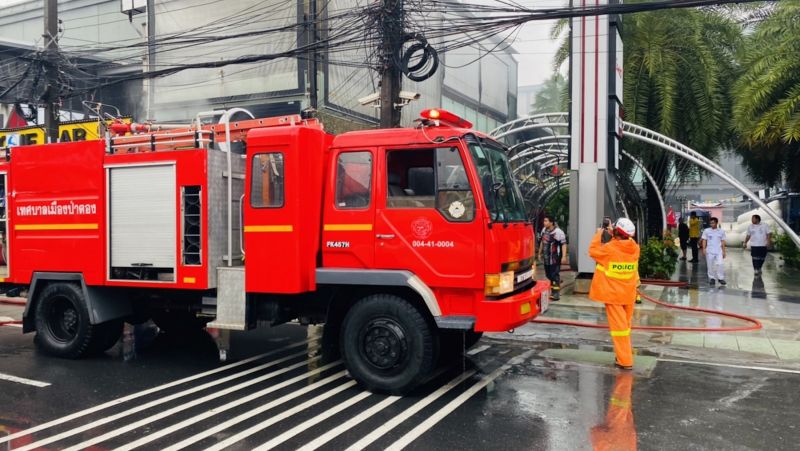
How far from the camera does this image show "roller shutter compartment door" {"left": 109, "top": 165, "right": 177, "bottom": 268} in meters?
6.52

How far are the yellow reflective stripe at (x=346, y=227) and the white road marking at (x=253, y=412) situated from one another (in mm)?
1584

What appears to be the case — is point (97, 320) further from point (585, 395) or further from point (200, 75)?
point (200, 75)

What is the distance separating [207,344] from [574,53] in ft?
32.1

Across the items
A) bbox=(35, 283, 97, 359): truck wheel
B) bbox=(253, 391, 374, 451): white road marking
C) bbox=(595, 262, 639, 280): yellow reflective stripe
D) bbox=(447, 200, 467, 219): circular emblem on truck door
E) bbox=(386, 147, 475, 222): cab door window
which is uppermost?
bbox=(386, 147, 475, 222): cab door window

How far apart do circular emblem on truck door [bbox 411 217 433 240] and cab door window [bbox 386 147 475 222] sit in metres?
0.14

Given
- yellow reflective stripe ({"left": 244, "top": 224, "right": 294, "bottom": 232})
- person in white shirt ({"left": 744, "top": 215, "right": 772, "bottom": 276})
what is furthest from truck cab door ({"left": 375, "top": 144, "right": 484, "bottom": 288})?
person in white shirt ({"left": 744, "top": 215, "right": 772, "bottom": 276})

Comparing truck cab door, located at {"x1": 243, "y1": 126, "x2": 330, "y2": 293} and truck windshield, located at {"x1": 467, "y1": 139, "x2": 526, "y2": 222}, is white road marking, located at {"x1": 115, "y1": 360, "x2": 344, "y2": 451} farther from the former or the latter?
truck windshield, located at {"x1": 467, "y1": 139, "x2": 526, "y2": 222}

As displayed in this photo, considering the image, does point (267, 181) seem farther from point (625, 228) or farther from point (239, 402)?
point (625, 228)

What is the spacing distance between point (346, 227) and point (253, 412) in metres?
1.89

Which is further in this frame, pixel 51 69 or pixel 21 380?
pixel 51 69

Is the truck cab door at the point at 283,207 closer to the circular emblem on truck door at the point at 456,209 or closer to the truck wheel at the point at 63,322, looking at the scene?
the circular emblem on truck door at the point at 456,209

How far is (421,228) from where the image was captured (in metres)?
5.64

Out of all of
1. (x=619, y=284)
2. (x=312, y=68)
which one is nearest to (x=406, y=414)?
(x=619, y=284)

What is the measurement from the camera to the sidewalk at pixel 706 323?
770 cm
